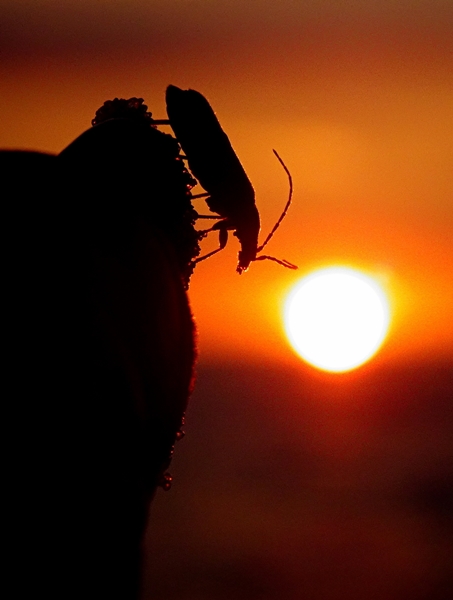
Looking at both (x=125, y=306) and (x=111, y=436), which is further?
(x=125, y=306)

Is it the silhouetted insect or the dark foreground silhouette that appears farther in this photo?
the silhouetted insect

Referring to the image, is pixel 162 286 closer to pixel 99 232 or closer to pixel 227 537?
pixel 99 232

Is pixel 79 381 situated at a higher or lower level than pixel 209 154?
lower

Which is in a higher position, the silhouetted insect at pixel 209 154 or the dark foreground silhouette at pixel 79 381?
the silhouetted insect at pixel 209 154

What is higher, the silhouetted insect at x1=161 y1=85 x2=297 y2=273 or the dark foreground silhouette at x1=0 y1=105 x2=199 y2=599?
the silhouetted insect at x1=161 y1=85 x2=297 y2=273

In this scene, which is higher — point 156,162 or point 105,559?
point 156,162

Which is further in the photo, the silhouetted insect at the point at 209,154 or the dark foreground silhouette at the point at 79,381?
the silhouetted insect at the point at 209,154

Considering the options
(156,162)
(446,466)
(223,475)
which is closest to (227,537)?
(223,475)

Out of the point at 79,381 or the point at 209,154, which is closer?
the point at 79,381
